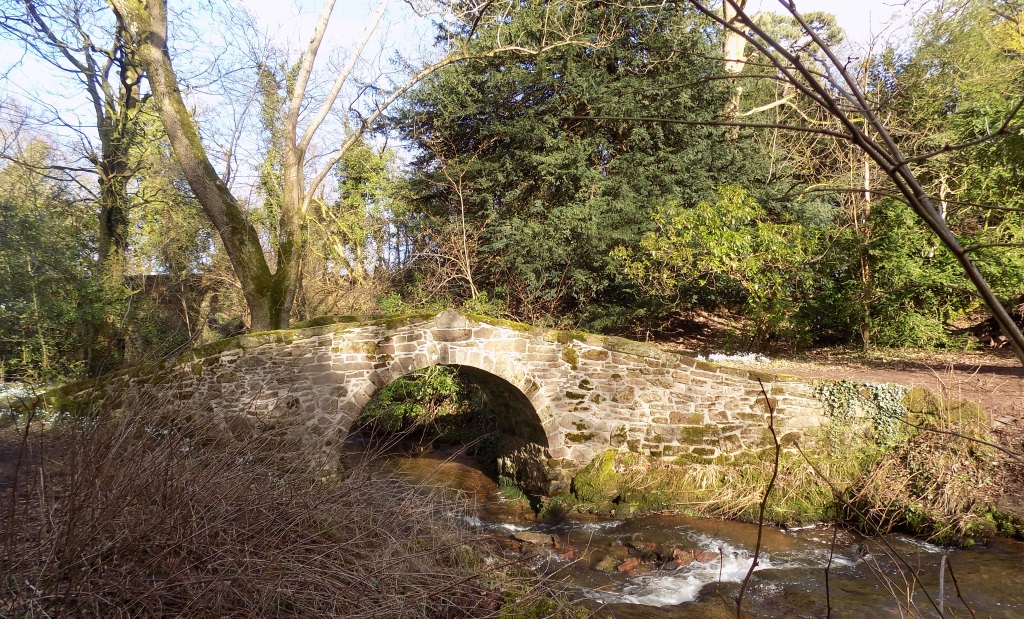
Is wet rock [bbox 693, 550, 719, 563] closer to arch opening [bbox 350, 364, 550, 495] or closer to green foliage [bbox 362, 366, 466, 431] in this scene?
arch opening [bbox 350, 364, 550, 495]

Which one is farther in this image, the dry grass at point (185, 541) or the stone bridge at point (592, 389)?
the stone bridge at point (592, 389)

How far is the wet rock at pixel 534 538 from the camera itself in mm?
7172

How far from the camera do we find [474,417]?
39.2ft

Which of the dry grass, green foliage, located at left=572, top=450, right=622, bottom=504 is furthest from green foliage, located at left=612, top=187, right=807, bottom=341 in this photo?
the dry grass

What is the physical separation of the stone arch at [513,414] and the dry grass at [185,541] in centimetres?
401

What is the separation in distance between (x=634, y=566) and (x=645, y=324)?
7.88 metres

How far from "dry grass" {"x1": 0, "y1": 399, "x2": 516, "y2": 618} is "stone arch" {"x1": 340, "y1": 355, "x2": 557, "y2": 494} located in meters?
4.01

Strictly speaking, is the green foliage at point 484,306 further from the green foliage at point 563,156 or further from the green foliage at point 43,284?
the green foliage at point 43,284

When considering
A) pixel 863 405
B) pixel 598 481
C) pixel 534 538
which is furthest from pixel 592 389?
pixel 863 405

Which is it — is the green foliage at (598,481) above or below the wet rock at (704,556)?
above

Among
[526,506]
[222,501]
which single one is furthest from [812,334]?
[222,501]

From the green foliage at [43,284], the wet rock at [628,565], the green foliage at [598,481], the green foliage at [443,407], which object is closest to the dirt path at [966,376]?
the green foliage at [598,481]

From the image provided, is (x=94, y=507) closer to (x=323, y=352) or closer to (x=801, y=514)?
(x=323, y=352)

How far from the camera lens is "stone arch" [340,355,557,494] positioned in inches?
308
